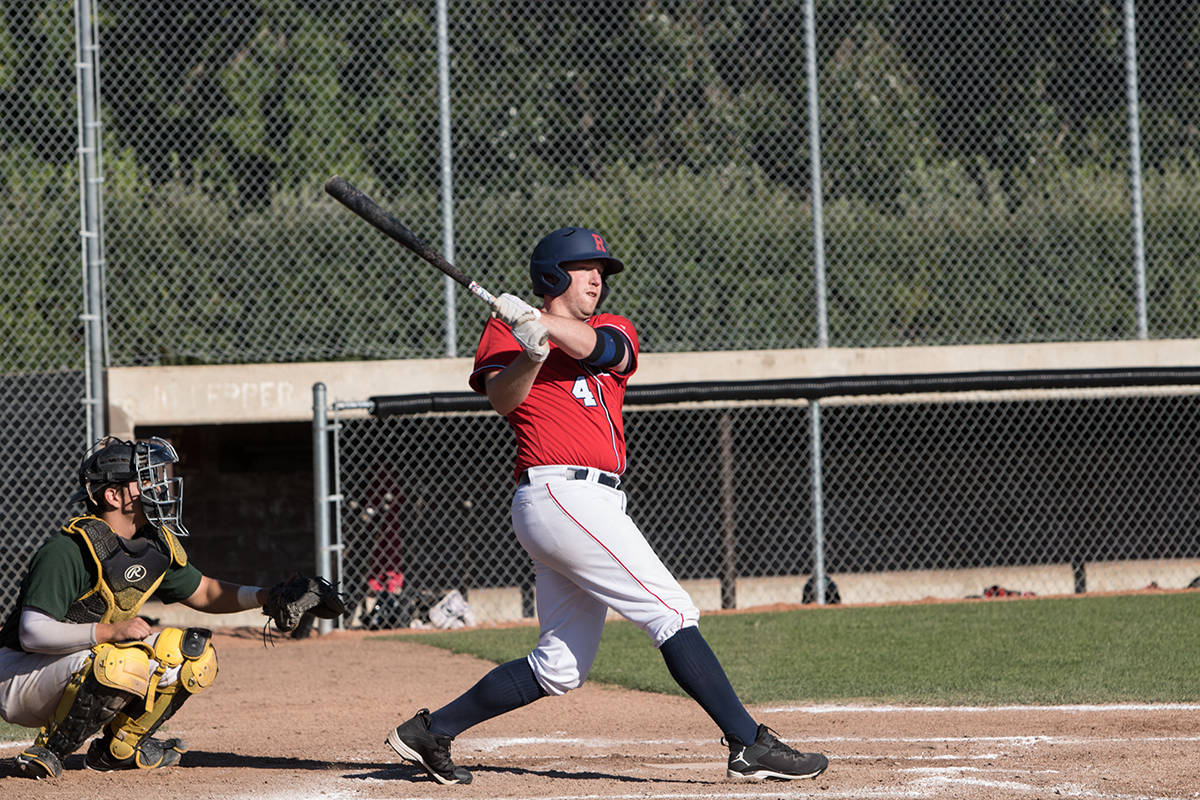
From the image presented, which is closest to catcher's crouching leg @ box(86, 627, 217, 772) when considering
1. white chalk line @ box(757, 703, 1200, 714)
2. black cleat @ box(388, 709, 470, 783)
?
black cleat @ box(388, 709, 470, 783)

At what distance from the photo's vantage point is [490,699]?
396cm

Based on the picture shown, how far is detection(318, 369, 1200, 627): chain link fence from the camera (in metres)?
11.6

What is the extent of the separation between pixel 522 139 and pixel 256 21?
3.24 meters

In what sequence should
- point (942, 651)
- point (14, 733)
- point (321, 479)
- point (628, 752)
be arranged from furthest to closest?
1. point (321, 479)
2. point (942, 651)
3. point (14, 733)
4. point (628, 752)

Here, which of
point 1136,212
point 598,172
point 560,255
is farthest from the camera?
point 598,172

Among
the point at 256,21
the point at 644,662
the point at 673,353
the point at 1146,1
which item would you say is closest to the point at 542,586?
the point at 644,662

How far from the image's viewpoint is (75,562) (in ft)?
13.2

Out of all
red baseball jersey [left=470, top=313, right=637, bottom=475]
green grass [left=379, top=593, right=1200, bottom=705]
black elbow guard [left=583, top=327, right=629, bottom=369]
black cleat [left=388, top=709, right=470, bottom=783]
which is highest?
black elbow guard [left=583, top=327, right=629, bottom=369]

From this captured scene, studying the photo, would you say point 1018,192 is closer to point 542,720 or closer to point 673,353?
point 673,353

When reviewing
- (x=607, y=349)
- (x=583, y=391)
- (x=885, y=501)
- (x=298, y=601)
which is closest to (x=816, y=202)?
(x=885, y=501)

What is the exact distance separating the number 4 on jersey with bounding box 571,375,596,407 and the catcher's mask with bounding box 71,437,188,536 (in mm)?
1245

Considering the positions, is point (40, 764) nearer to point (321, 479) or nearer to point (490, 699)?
point (490, 699)

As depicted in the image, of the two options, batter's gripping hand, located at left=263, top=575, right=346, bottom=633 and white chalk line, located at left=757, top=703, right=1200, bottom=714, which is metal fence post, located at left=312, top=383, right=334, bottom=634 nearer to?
white chalk line, located at left=757, top=703, right=1200, bottom=714

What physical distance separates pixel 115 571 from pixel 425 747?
1.08 metres
